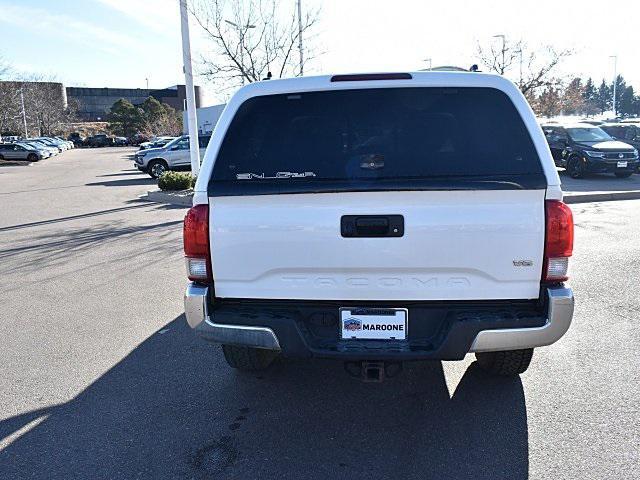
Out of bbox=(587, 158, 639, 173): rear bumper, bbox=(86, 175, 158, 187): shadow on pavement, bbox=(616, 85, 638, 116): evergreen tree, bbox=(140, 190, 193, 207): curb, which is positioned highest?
bbox=(616, 85, 638, 116): evergreen tree

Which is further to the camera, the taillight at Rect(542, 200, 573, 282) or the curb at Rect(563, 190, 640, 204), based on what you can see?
the curb at Rect(563, 190, 640, 204)

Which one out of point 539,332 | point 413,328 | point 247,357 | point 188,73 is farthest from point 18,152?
point 539,332

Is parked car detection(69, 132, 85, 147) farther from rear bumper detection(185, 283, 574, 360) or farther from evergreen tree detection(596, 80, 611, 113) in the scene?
evergreen tree detection(596, 80, 611, 113)

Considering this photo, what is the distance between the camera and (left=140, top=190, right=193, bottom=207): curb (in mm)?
14370

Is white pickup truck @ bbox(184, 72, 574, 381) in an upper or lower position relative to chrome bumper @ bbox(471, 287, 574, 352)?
upper

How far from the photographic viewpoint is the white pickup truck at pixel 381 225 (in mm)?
2859

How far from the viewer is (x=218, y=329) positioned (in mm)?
3098

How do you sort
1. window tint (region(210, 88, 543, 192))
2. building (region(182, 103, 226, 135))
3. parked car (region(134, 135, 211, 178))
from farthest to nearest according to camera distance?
building (region(182, 103, 226, 135)), parked car (region(134, 135, 211, 178)), window tint (region(210, 88, 543, 192))

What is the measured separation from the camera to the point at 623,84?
108 meters

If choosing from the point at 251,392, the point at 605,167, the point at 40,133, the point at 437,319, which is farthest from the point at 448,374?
the point at 40,133

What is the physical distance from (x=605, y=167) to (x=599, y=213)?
6.55 meters

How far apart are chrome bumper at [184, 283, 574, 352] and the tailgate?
14 cm

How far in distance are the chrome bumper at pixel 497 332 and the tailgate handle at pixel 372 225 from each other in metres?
0.71

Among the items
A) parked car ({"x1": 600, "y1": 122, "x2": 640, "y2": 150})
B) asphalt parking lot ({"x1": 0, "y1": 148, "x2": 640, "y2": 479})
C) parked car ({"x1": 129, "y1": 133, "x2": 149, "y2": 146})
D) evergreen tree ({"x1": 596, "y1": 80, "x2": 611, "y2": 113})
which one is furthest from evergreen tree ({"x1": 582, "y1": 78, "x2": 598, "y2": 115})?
asphalt parking lot ({"x1": 0, "y1": 148, "x2": 640, "y2": 479})
